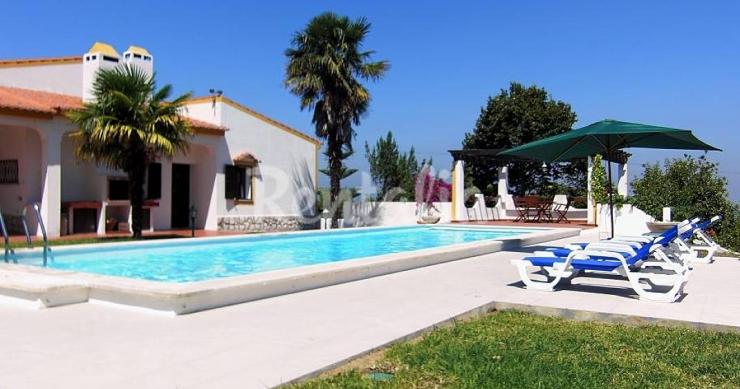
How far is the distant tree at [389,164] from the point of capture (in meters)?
29.4

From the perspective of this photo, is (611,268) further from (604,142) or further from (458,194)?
(458,194)

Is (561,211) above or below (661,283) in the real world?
above

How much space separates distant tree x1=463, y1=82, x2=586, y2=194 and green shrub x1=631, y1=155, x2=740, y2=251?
12.7 m

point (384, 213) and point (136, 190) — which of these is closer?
point (136, 190)

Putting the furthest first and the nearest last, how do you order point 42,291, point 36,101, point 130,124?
point 36,101
point 130,124
point 42,291

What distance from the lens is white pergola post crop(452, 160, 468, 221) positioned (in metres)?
23.0

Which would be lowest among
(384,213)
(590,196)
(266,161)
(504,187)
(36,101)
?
(384,213)

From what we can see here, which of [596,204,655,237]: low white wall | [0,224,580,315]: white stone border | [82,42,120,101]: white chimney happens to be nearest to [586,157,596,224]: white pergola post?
[596,204,655,237]: low white wall

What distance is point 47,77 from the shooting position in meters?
17.3

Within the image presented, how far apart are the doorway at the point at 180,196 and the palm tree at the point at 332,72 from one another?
4715mm

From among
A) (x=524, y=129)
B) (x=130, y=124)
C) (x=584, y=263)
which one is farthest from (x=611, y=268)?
(x=524, y=129)

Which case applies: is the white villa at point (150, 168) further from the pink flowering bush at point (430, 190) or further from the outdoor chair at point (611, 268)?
the outdoor chair at point (611, 268)

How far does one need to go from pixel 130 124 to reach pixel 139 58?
6.19m

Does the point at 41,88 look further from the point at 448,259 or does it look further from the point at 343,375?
the point at 343,375
